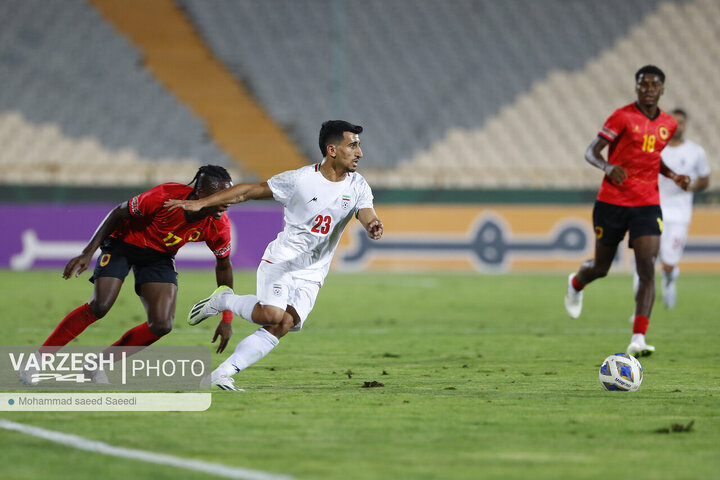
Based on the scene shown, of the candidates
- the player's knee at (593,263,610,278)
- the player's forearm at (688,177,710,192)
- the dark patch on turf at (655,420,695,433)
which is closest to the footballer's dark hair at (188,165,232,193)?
the dark patch on turf at (655,420,695,433)

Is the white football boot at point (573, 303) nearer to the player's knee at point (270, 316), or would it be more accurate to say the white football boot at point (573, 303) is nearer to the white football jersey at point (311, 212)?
the white football jersey at point (311, 212)

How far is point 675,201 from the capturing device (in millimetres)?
12867

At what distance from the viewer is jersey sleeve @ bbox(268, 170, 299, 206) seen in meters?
6.62

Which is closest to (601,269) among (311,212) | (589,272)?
(589,272)

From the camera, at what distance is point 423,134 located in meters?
24.4

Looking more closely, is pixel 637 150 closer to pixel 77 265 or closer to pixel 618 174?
pixel 618 174

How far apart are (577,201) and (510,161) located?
11.8ft

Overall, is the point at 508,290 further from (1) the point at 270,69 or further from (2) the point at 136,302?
(1) the point at 270,69

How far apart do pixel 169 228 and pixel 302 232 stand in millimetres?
913

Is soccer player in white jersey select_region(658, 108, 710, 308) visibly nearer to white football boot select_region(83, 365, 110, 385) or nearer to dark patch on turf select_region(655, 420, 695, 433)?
dark patch on turf select_region(655, 420, 695, 433)

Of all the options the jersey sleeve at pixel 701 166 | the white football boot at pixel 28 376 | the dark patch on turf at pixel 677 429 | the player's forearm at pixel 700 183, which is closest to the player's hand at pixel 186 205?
the white football boot at pixel 28 376

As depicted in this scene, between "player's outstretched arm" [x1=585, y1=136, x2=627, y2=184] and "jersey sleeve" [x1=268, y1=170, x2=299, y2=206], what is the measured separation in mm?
2888

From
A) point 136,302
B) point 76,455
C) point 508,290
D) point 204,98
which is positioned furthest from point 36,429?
point 204,98

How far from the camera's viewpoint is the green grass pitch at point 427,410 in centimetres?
429
